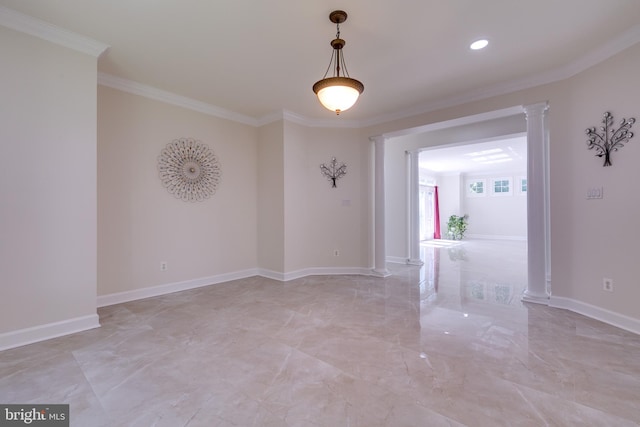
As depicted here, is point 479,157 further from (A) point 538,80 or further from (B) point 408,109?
(A) point 538,80

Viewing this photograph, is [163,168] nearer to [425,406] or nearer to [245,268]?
[245,268]

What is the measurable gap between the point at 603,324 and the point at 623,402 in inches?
61.0

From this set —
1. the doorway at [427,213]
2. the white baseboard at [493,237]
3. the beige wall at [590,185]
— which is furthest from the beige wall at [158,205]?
the white baseboard at [493,237]

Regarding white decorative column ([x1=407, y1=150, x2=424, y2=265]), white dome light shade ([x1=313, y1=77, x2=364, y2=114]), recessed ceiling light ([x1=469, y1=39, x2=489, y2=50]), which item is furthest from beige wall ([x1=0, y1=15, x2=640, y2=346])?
white dome light shade ([x1=313, y1=77, x2=364, y2=114])

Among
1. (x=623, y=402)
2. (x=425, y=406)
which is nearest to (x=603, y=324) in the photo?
(x=623, y=402)

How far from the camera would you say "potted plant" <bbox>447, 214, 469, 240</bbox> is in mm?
11289

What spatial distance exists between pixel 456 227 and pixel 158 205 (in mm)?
10567

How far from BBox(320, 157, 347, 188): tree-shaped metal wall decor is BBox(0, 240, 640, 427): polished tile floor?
2436 mm

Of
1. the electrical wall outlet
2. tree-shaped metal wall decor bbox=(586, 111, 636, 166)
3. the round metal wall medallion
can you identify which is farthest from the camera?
the round metal wall medallion

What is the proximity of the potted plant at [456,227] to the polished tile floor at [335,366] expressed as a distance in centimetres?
821

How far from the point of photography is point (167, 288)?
407cm

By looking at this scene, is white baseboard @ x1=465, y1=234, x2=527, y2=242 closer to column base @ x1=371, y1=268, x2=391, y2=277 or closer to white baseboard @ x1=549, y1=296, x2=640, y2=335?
column base @ x1=371, y1=268, x2=391, y2=277

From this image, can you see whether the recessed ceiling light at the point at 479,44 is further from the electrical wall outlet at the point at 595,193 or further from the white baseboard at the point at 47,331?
the white baseboard at the point at 47,331

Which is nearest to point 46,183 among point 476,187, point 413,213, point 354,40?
point 354,40
